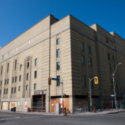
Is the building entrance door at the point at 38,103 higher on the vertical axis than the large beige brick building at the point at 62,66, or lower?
lower

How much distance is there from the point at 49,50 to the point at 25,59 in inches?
489

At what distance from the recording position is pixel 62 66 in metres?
37.5

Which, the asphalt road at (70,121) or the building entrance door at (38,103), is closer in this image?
the asphalt road at (70,121)

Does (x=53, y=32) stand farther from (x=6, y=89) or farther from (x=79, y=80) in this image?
(x=6, y=89)

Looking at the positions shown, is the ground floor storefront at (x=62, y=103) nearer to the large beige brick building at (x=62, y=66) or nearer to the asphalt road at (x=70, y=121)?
the large beige brick building at (x=62, y=66)

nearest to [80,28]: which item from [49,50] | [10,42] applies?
[49,50]

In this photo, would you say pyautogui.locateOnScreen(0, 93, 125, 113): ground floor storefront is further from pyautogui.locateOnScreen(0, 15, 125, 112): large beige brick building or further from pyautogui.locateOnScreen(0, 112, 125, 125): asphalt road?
pyautogui.locateOnScreen(0, 112, 125, 125): asphalt road

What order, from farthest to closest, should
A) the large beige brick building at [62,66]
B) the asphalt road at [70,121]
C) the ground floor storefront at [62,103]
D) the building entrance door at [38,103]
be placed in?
the building entrance door at [38,103] → the large beige brick building at [62,66] → the ground floor storefront at [62,103] → the asphalt road at [70,121]

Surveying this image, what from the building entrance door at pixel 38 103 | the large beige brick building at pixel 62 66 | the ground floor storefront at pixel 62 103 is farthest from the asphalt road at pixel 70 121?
the building entrance door at pixel 38 103

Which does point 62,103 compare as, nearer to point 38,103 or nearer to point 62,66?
point 62,66

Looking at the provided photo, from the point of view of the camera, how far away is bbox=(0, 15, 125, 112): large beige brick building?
36562 mm

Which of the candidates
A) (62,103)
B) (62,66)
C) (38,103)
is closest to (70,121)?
(62,103)

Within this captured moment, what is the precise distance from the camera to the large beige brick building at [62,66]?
→ 3656cm

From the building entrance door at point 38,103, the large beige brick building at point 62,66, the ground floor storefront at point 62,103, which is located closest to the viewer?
the ground floor storefront at point 62,103
